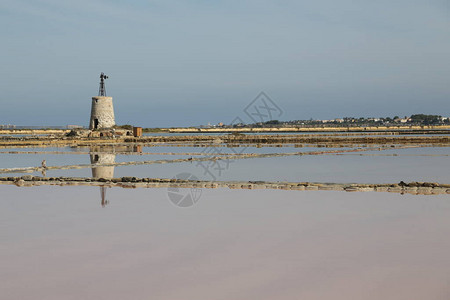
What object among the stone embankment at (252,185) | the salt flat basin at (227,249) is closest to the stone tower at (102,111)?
the stone embankment at (252,185)

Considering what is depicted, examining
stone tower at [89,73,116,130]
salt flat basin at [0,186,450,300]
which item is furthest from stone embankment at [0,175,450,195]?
stone tower at [89,73,116,130]

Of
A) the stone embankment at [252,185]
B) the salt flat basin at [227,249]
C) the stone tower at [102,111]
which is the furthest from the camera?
the stone tower at [102,111]

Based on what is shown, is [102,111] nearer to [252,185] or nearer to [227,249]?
[252,185]

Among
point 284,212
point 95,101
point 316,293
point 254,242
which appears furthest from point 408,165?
point 95,101

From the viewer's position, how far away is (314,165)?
24250 mm

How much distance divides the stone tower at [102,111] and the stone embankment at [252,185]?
1318 inches

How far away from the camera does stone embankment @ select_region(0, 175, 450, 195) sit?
1429 centimetres

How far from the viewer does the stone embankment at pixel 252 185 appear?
14289 millimetres

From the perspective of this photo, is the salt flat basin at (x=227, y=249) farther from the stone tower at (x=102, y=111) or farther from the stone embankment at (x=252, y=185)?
the stone tower at (x=102, y=111)

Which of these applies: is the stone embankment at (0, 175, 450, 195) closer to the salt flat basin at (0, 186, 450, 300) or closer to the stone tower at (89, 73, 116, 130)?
the salt flat basin at (0, 186, 450, 300)

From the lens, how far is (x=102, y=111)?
5056 cm

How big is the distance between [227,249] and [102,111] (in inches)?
1754

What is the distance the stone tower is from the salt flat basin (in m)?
38.8

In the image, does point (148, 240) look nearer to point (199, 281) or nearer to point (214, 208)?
point (199, 281)
